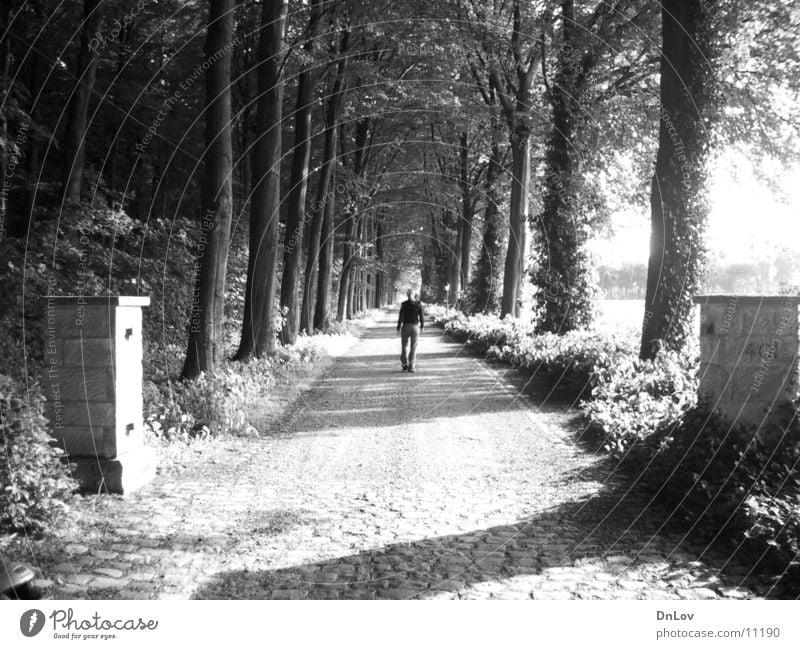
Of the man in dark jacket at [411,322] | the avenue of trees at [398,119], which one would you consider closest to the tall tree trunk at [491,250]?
the avenue of trees at [398,119]

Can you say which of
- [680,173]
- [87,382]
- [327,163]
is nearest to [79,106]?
[327,163]

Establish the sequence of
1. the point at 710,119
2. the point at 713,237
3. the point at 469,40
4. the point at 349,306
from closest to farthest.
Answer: the point at 710,119 < the point at 713,237 < the point at 469,40 < the point at 349,306

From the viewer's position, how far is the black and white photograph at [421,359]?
14.7 feet

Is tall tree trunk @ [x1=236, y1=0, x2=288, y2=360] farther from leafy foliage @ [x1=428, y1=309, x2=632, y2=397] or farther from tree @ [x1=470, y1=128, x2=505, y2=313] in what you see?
tree @ [x1=470, y1=128, x2=505, y2=313]

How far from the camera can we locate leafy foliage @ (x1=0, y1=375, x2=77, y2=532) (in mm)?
4621

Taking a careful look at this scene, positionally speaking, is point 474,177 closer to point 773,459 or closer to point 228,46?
point 228,46

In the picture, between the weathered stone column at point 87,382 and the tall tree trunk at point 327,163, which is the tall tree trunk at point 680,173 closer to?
the weathered stone column at point 87,382

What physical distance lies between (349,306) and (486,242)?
676 inches

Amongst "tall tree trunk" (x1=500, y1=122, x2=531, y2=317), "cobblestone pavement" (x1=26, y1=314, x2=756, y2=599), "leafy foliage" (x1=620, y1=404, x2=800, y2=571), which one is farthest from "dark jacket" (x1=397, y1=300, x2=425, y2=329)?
"leafy foliage" (x1=620, y1=404, x2=800, y2=571)

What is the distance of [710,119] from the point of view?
34.4 feet

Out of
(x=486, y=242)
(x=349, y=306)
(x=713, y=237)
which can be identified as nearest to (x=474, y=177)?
(x=486, y=242)

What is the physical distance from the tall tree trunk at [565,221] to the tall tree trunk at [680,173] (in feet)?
21.2

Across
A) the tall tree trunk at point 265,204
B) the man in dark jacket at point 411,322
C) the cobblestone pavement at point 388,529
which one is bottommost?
the cobblestone pavement at point 388,529

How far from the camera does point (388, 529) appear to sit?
5.29 metres
